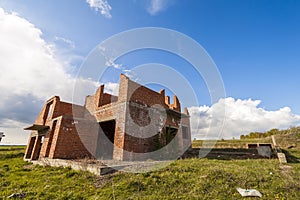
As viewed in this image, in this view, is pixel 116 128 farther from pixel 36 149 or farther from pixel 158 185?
pixel 36 149

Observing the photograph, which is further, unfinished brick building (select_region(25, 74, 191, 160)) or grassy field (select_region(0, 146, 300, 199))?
unfinished brick building (select_region(25, 74, 191, 160))

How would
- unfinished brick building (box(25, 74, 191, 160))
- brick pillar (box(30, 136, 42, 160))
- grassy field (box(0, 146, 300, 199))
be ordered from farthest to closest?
1. brick pillar (box(30, 136, 42, 160))
2. unfinished brick building (box(25, 74, 191, 160))
3. grassy field (box(0, 146, 300, 199))

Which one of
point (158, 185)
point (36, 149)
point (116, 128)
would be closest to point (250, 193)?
point (158, 185)

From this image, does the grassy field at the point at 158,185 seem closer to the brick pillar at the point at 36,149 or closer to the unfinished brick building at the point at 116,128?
the unfinished brick building at the point at 116,128

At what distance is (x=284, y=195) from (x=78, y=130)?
8.99m

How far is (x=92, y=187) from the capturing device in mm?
4195

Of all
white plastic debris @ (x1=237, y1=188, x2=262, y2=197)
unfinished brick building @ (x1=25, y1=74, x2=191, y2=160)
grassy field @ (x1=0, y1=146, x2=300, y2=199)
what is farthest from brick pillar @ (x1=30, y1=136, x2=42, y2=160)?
white plastic debris @ (x1=237, y1=188, x2=262, y2=197)

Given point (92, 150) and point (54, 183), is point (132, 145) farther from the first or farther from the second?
point (54, 183)

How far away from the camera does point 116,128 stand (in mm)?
8117

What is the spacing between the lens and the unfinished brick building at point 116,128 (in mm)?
8008

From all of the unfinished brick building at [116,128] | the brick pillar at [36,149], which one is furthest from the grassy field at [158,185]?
the brick pillar at [36,149]

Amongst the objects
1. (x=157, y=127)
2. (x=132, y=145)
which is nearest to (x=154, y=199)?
(x=132, y=145)

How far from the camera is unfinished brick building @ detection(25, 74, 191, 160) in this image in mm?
8008

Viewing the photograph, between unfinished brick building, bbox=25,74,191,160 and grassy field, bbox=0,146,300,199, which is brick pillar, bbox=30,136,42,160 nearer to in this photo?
unfinished brick building, bbox=25,74,191,160
